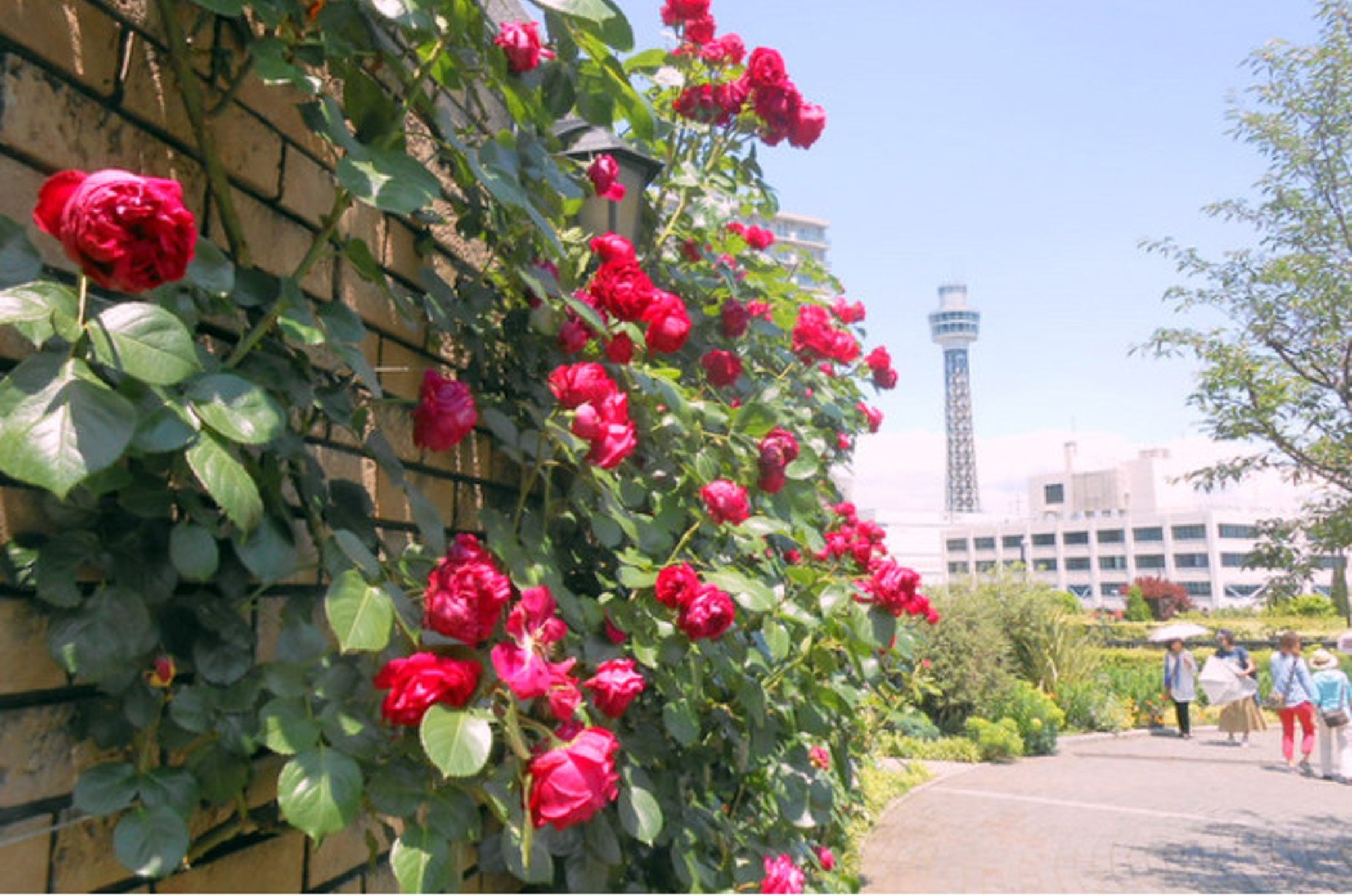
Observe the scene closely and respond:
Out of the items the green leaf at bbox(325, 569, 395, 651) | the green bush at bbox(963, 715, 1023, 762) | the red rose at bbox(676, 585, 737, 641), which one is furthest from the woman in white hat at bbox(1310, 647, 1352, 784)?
the green leaf at bbox(325, 569, 395, 651)

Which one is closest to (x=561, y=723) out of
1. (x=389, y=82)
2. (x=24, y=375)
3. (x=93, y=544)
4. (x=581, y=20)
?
(x=93, y=544)

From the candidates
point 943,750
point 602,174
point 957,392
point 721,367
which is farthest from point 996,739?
point 957,392

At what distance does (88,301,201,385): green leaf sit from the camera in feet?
2.38

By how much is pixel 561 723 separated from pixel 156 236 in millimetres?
803

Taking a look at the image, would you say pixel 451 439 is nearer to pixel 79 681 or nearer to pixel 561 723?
pixel 561 723

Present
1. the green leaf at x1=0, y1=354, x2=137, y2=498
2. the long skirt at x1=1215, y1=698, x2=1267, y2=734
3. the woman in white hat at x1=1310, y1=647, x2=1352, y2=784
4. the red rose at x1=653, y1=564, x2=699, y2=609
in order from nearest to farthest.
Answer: the green leaf at x1=0, y1=354, x2=137, y2=498
the red rose at x1=653, y1=564, x2=699, y2=609
the woman in white hat at x1=1310, y1=647, x2=1352, y2=784
the long skirt at x1=1215, y1=698, x2=1267, y2=734

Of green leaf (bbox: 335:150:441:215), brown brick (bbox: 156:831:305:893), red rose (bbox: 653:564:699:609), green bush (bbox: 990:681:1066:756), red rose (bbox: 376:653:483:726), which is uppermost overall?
green leaf (bbox: 335:150:441:215)

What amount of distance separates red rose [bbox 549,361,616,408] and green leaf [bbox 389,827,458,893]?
77 cm

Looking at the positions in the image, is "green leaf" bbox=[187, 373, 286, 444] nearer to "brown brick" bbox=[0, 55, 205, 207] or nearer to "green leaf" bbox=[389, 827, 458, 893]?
"brown brick" bbox=[0, 55, 205, 207]

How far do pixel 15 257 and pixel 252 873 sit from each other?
0.86 metres

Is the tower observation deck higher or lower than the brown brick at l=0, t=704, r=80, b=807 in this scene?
higher

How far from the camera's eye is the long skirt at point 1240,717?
497 inches

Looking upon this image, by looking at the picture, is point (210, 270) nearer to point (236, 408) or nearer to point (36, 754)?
point (236, 408)

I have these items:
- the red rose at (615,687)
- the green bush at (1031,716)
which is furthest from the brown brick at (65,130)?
the green bush at (1031,716)
